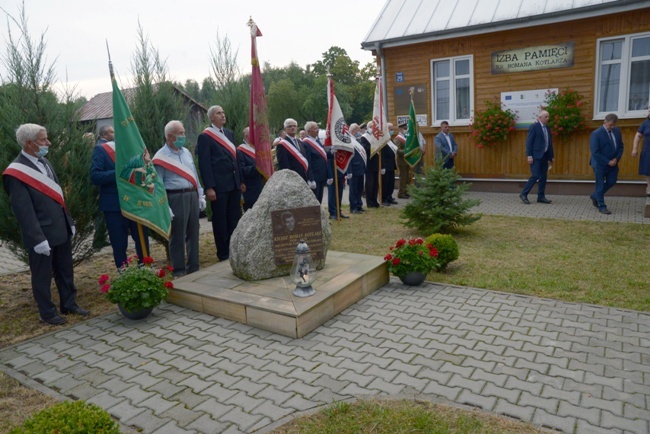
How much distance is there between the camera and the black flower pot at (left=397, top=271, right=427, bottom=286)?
6152 millimetres

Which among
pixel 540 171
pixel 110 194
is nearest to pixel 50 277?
pixel 110 194

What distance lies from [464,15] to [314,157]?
6.72m

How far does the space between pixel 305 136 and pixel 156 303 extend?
5826mm

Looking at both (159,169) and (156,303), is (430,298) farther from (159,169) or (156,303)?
(159,169)

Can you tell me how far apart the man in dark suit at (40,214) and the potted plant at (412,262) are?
3.78m

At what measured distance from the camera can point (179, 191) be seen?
6566mm

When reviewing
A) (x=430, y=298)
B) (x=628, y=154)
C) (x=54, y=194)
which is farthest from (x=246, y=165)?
(x=628, y=154)

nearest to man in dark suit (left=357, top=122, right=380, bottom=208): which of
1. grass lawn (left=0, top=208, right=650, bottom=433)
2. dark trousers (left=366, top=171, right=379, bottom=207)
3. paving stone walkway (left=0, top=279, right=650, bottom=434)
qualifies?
dark trousers (left=366, top=171, right=379, bottom=207)

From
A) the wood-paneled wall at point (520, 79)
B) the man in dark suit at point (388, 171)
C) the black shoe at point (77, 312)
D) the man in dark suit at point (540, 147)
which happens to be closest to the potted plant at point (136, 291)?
the black shoe at point (77, 312)

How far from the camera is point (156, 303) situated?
5312 mm

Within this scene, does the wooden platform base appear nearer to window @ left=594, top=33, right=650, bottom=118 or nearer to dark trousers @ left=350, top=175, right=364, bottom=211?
dark trousers @ left=350, top=175, right=364, bottom=211

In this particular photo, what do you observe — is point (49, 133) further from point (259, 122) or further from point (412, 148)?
point (412, 148)

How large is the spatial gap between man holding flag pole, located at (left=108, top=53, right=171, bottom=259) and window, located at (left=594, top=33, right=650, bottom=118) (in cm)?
1083

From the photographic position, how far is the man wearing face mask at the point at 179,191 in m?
6.43
